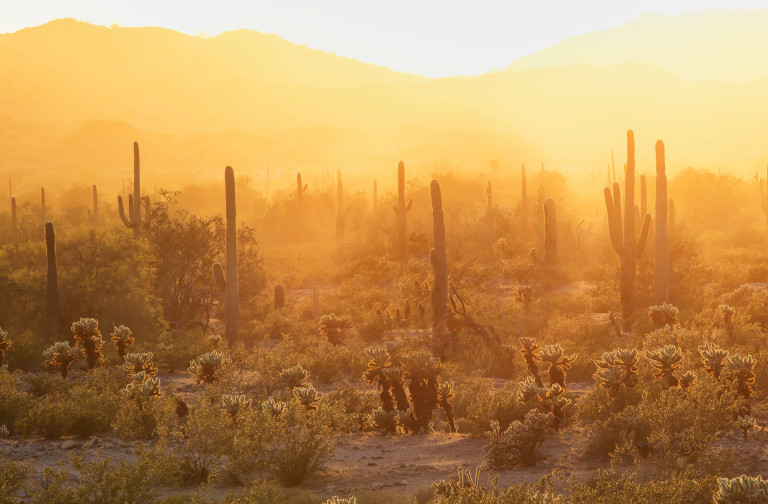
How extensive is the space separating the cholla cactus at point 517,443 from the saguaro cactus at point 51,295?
37.5ft

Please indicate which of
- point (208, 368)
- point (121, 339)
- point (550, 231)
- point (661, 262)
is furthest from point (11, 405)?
point (550, 231)

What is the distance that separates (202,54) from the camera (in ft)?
624

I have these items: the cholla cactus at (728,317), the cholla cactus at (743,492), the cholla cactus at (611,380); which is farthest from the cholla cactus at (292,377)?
the cholla cactus at (728,317)

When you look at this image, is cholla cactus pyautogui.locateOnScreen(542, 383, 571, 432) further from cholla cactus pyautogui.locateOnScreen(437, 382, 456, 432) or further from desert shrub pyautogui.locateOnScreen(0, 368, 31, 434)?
desert shrub pyautogui.locateOnScreen(0, 368, 31, 434)

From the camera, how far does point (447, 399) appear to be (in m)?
10.8

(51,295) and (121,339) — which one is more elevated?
(51,295)

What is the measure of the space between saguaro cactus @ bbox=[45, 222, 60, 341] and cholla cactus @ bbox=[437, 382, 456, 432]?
32.5ft

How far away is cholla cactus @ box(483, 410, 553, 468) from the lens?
8.93 metres

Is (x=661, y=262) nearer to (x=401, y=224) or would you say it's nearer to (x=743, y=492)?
(x=743, y=492)

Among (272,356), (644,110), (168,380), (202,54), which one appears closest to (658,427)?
(272,356)

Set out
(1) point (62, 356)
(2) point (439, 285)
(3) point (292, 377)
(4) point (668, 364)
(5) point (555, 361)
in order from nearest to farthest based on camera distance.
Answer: (4) point (668, 364) < (5) point (555, 361) < (3) point (292, 377) < (1) point (62, 356) < (2) point (439, 285)

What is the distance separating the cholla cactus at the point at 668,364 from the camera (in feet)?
33.6

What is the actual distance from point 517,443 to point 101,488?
473 centimetres

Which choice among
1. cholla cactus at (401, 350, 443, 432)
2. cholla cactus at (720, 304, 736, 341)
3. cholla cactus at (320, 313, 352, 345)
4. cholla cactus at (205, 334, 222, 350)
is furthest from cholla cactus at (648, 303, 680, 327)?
cholla cactus at (205, 334, 222, 350)
